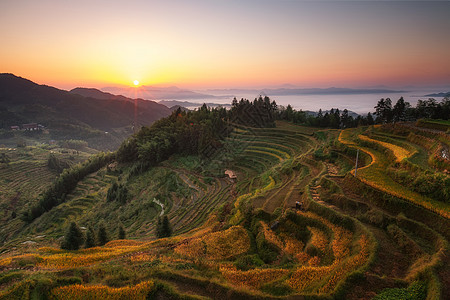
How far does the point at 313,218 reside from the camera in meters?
15.8

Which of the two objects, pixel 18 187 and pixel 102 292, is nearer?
pixel 102 292

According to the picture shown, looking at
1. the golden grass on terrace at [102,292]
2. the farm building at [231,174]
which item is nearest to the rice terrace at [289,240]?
the golden grass on terrace at [102,292]

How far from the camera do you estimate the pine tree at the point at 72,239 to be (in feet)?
65.8

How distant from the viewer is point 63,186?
1983 inches

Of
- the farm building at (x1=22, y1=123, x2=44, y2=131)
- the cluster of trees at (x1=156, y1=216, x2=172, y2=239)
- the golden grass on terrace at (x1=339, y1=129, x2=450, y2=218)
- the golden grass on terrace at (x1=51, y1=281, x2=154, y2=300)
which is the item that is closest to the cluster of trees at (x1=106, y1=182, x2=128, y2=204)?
the cluster of trees at (x1=156, y1=216, x2=172, y2=239)

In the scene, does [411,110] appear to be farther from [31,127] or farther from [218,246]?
[31,127]

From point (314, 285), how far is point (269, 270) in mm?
2422

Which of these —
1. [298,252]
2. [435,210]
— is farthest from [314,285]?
[435,210]

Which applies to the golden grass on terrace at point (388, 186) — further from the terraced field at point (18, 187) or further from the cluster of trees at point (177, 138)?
the terraced field at point (18, 187)

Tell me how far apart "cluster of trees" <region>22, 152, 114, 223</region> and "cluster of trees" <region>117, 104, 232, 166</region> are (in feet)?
24.9

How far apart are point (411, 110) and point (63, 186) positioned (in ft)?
257

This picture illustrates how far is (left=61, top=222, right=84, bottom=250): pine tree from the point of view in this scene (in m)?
20.0

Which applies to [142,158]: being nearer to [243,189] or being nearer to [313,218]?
[243,189]

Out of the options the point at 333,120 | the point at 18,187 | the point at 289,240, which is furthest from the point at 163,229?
the point at 18,187
